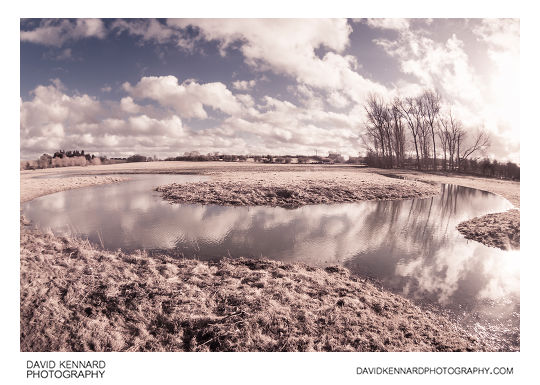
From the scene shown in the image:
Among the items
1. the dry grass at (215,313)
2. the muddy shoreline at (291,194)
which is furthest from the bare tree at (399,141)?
the dry grass at (215,313)

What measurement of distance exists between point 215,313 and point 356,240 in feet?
23.1

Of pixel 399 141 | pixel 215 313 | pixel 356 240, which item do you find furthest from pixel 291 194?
pixel 399 141

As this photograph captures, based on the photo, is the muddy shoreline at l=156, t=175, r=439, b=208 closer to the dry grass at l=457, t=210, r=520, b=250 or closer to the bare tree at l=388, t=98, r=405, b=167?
the dry grass at l=457, t=210, r=520, b=250

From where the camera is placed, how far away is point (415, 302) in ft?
20.2

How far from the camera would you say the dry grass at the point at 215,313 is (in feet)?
16.0

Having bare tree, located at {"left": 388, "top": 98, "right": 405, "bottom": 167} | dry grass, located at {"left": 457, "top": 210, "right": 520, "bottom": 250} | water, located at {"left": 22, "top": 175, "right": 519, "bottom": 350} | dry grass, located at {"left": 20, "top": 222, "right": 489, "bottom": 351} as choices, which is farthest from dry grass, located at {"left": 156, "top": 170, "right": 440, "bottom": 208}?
bare tree, located at {"left": 388, "top": 98, "right": 405, "bottom": 167}

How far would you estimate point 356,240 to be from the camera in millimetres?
10641

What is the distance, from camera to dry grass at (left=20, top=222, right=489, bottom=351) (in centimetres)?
489

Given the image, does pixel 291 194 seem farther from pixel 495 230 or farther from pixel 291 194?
pixel 495 230

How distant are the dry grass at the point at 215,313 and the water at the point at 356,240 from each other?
1174mm

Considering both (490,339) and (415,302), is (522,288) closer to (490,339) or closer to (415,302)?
(490,339)

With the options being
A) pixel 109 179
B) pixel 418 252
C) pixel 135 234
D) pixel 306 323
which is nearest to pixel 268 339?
pixel 306 323

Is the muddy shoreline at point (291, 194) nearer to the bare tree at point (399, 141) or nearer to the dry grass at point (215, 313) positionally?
the dry grass at point (215, 313)

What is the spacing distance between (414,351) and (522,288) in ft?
15.5
